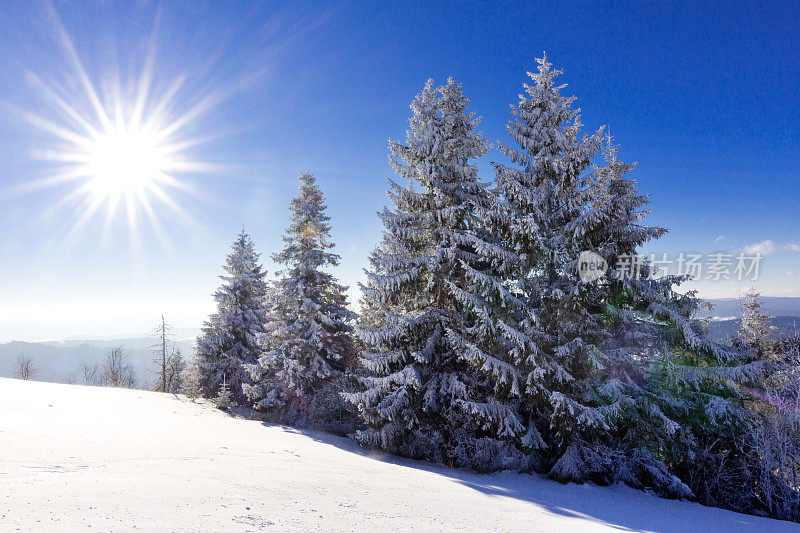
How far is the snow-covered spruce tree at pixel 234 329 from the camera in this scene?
68.8 ft

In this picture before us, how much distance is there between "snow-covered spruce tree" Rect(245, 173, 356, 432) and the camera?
16.1 metres

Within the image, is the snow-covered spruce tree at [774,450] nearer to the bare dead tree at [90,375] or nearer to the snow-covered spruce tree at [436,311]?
the snow-covered spruce tree at [436,311]

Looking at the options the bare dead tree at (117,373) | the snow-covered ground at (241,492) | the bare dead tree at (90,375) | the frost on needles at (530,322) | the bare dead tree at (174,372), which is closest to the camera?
the snow-covered ground at (241,492)

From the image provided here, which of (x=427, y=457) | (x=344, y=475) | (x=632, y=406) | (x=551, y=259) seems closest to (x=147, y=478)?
(x=344, y=475)

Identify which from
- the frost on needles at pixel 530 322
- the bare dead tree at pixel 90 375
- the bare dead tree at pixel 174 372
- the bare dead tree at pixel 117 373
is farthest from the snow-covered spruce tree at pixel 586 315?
the bare dead tree at pixel 90 375

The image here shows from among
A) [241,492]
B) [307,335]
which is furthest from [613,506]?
[307,335]

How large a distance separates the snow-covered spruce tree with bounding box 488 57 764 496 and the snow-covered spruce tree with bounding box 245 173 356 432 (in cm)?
962

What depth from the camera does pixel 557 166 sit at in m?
10.8

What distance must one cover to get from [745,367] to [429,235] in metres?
9.65

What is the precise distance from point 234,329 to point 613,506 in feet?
70.9

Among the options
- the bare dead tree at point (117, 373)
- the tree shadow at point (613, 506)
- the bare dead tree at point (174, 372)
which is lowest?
the bare dead tree at point (117, 373)

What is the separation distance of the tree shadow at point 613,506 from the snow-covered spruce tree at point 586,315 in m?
0.65

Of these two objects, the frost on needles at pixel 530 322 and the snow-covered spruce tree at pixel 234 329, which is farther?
the snow-covered spruce tree at pixel 234 329

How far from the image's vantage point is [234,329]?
22.2 meters
